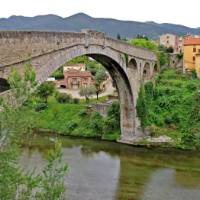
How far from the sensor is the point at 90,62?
82.2 meters

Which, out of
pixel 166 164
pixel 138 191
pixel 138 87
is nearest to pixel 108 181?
pixel 138 191

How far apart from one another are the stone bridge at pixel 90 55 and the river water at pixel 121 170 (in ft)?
13.0

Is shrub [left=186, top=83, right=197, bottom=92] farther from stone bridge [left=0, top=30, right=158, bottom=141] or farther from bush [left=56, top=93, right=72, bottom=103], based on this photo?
bush [left=56, top=93, right=72, bottom=103]

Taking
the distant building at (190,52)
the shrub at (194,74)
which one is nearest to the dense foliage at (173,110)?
the shrub at (194,74)

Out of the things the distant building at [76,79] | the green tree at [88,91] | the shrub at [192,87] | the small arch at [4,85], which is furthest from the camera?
the distant building at [76,79]

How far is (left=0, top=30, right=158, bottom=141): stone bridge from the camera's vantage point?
2077 cm

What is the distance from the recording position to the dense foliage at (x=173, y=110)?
39.6 m

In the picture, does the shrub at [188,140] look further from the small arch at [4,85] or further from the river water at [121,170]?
the small arch at [4,85]

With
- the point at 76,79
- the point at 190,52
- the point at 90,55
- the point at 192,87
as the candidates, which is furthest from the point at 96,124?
the point at 76,79

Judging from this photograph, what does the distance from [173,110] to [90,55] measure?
12.6 metres

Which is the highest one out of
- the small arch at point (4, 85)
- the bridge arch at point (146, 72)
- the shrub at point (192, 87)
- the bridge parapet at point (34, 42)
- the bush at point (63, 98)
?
the bridge parapet at point (34, 42)

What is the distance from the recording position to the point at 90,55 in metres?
32.9

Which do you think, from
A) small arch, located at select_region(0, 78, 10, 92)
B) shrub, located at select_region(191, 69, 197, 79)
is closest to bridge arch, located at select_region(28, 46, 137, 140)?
small arch, located at select_region(0, 78, 10, 92)

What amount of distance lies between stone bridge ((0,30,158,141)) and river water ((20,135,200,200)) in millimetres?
3963
